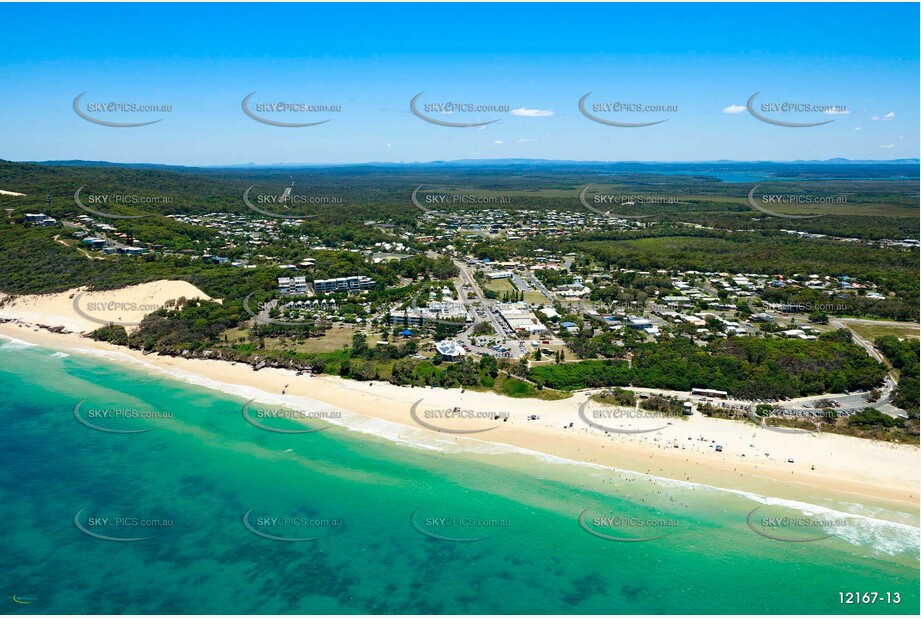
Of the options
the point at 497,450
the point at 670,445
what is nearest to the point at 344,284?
the point at 497,450

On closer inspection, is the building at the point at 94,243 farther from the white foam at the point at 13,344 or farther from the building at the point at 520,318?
the building at the point at 520,318

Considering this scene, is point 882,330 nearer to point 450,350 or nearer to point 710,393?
point 710,393

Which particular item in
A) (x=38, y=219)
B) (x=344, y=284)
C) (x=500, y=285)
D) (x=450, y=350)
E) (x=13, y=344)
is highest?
(x=38, y=219)

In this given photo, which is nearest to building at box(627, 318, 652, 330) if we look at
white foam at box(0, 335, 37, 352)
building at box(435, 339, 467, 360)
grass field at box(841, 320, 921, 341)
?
building at box(435, 339, 467, 360)

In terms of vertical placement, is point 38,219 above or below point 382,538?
above

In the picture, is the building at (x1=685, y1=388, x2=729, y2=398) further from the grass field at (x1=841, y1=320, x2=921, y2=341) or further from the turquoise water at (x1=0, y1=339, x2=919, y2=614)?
the grass field at (x1=841, y1=320, x2=921, y2=341)

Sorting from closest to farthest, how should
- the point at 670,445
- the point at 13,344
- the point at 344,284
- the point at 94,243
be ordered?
the point at 670,445
the point at 13,344
the point at 344,284
the point at 94,243
